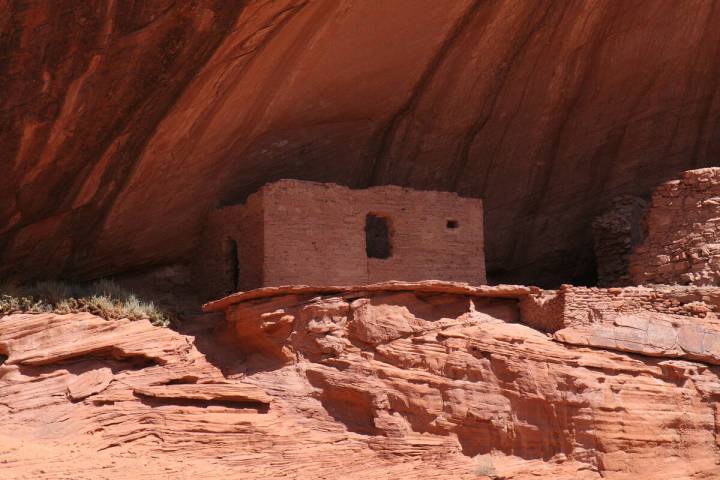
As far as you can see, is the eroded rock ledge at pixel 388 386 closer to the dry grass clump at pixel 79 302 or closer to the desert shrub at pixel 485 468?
the desert shrub at pixel 485 468

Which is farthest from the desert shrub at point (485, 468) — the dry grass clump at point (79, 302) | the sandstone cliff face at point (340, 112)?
the sandstone cliff face at point (340, 112)

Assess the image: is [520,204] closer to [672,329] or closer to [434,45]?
[434,45]

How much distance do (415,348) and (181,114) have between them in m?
3.77

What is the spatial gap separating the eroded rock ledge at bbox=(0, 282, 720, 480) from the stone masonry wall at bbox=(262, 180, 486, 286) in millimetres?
1369

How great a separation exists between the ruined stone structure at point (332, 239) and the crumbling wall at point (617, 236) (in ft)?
7.49

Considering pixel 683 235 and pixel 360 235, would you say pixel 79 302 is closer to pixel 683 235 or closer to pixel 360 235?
pixel 360 235

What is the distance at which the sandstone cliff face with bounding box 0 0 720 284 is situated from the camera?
1257cm

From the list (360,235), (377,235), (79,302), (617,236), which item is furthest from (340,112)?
(617,236)

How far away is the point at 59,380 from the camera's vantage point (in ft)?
40.7

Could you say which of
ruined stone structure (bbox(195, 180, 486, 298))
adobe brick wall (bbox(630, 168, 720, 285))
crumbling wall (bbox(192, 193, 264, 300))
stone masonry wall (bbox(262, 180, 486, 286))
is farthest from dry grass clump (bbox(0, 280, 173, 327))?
adobe brick wall (bbox(630, 168, 720, 285))

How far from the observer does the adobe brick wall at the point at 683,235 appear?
14.5 m

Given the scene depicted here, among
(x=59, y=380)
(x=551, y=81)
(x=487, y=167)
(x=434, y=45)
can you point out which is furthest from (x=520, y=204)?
(x=59, y=380)

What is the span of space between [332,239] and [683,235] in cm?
436

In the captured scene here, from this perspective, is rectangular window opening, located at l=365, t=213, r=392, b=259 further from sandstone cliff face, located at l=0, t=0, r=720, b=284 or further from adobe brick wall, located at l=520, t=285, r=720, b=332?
adobe brick wall, located at l=520, t=285, r=720, b=332
